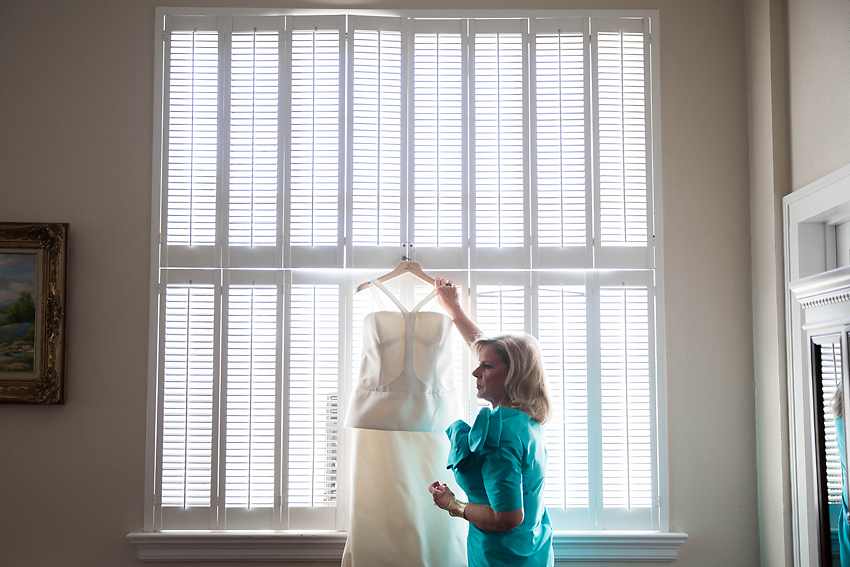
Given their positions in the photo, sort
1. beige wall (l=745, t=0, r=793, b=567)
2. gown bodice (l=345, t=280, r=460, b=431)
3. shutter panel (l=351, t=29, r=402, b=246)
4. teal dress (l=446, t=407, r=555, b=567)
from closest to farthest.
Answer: teal dress (l=446, t=407, r=555, b=567)
gown bodice (l=345, t=280, r=460, b=431)
beige wall (l=745, t=0, r=793, b=567)
shutter panel (l=351, t=29, r=402, b=246)

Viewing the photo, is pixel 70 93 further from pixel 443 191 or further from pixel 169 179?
pixel 443 191

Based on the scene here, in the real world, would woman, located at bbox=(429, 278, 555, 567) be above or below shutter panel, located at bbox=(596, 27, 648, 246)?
below

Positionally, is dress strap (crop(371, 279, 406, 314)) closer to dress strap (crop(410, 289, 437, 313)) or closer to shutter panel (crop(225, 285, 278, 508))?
dress strap (crop(410, 289, 437, 313))

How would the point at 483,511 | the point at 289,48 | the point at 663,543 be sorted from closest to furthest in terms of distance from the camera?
1. the point at 483,511
2. the point at 663,543
3. the point at 289,48

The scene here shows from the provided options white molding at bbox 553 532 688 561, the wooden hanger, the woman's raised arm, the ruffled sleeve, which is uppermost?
the wooden hanger

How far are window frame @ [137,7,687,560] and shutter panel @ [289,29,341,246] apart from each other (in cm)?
6

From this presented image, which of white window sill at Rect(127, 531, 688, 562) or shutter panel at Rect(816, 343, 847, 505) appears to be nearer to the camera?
shutter panel at Rect(816, 343, 847, 505)

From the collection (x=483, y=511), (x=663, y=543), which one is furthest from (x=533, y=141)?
(x=663, y=543)

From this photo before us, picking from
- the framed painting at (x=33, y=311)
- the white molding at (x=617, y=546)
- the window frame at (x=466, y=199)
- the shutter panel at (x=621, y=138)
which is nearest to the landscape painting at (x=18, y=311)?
the framed painting at (x=33, y=311)

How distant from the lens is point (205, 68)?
2533 mm

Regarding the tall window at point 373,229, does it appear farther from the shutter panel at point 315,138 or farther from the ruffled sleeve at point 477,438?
the ruffled sleeve at point 477,438

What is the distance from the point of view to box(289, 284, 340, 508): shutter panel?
242 cm

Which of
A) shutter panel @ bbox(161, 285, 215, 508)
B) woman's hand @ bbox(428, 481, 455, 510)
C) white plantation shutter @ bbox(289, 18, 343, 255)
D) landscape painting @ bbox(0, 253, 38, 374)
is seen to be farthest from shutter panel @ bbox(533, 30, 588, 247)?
landscape painting @ bbox(0, 253, 38, 374)

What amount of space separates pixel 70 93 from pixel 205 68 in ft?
1.81
